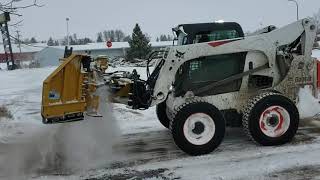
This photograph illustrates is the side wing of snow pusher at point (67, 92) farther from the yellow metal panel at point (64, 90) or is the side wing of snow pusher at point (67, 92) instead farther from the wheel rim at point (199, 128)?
the wheel rim at point (199, 128)

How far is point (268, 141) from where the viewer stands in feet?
25.3

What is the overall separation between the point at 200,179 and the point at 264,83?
2506 millimetres

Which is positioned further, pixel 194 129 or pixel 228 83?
pixel 228 83

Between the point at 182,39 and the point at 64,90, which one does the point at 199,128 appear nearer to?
the point at 182,39

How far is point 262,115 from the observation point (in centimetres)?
768

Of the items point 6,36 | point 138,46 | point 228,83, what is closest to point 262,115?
point 228,83

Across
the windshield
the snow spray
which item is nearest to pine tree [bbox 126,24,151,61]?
the windshield

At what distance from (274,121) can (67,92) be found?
3176 mm

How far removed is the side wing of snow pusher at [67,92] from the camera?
7.11 m

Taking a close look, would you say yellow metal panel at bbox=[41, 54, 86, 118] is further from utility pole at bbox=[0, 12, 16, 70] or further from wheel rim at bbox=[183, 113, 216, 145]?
utility pole at bbox=[0, 12, 16, 70]

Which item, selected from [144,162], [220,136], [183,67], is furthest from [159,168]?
[183,67]

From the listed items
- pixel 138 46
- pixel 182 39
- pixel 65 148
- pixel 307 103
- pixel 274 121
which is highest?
pixel 182 39

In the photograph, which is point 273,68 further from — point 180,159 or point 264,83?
point 180,159

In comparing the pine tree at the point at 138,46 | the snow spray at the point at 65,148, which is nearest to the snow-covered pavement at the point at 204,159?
the snow spray at the point at 65,148
